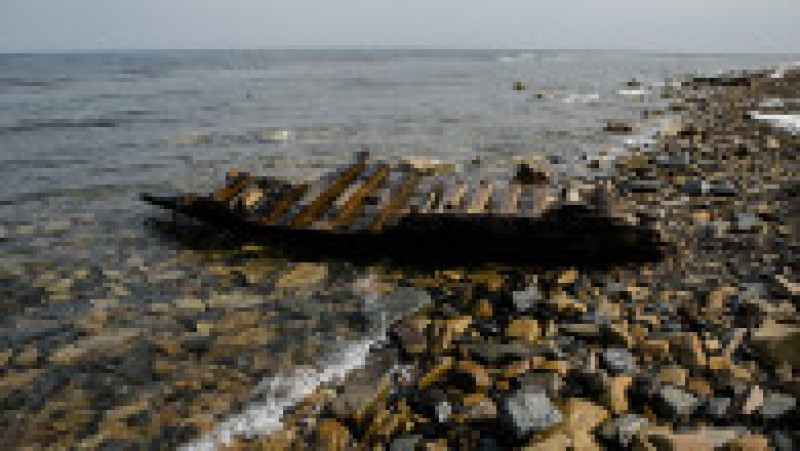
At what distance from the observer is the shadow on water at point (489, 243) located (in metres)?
6.01

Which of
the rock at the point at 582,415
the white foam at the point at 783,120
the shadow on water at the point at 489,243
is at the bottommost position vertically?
the rock at the point at 582,415

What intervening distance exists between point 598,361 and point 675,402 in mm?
→ 665

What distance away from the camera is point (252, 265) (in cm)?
697

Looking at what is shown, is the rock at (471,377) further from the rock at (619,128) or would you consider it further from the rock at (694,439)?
the rock at (619,128)

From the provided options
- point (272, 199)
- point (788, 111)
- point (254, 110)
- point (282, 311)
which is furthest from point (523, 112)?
point (282, 311)

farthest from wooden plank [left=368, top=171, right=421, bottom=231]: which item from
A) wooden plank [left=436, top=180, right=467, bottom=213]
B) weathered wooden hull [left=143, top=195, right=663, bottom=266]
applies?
wooden plank [left=436, top=180, right=467, bottom=213]

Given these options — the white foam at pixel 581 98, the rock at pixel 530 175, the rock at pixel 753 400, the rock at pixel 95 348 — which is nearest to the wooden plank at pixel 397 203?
the rock at pixel 95 348

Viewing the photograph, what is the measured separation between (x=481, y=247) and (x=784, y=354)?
9.84 feet

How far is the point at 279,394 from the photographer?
4.30 metres

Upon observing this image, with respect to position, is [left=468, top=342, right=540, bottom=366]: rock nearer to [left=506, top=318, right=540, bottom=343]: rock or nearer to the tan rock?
[left=506, top=318, right=540, bottom=343]: rock

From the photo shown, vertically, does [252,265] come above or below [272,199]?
below

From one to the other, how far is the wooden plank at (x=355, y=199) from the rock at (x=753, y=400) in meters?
4.37

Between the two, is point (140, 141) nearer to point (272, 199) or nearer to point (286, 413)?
point (272, 199)

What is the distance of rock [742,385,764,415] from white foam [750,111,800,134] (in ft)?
45.5
